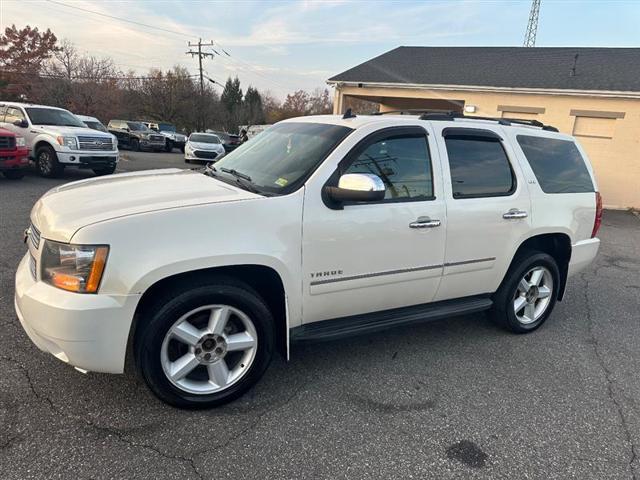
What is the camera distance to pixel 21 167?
34.0 ft

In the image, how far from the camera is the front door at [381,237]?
9.42 ft

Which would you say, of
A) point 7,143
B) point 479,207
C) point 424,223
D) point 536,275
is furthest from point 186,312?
point 7,143

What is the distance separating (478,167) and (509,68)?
15361 mm

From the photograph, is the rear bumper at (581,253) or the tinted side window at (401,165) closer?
the tinted side window at (401,165)

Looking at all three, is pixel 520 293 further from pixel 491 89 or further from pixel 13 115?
pixel 13 115

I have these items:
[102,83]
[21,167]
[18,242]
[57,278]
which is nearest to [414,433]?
[57,278]

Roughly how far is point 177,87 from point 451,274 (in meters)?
50.0

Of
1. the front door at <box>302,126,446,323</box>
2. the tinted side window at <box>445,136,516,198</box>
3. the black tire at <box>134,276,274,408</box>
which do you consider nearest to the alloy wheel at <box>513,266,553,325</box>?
the tinted side window at <box>445,136,516,198</box>

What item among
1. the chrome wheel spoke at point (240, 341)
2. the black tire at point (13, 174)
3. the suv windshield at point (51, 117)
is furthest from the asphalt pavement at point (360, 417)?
the suv windshield at point (51, 117)

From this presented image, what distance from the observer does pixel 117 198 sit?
9.17 ft

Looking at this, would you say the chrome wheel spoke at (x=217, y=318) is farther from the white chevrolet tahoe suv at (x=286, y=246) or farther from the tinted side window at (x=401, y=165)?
the tinted side window at (x=401, y=165)

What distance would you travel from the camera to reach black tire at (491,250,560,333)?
397 centimetres

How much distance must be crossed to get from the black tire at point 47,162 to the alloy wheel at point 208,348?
10.7 m

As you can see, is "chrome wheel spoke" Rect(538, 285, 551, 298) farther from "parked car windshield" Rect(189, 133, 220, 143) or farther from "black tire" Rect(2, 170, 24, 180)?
"parked car windshield" Rect(189, 133, 220, 143)
